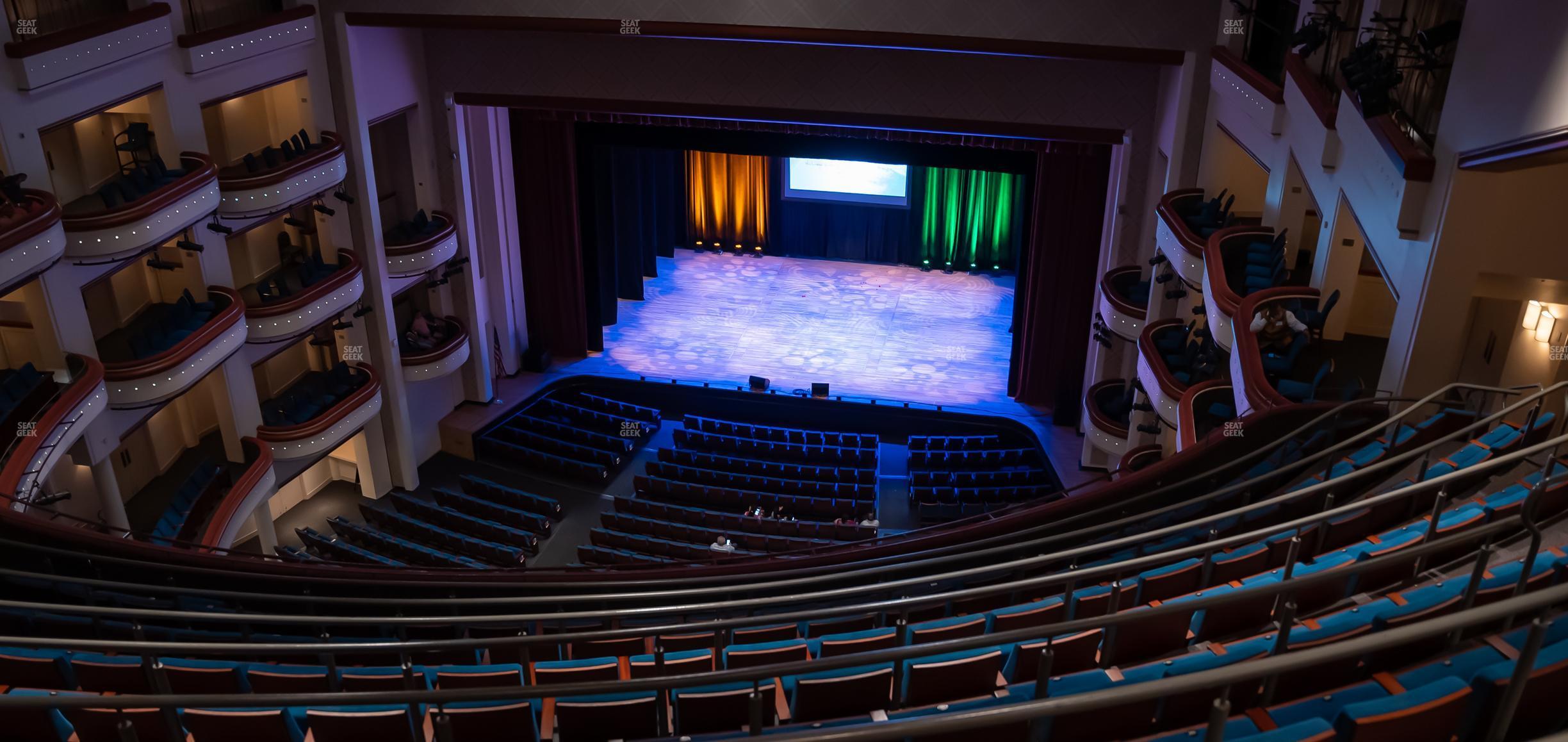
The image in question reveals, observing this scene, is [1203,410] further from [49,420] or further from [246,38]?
[246,38]

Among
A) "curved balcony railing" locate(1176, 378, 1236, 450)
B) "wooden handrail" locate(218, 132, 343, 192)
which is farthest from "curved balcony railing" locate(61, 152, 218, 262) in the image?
"curved balcony railing" locate(1176, 378, 1236, 450)

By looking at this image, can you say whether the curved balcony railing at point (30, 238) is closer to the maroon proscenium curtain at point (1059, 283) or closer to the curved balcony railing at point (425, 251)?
the curved balcony railing at point (425, 251)

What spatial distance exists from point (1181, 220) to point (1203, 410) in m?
3.32

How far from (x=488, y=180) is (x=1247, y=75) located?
1352 centimetres

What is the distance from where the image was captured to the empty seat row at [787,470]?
18.2m

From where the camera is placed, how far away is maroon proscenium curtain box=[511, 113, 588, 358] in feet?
69.5

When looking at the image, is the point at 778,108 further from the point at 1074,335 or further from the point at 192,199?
the point at 192,199

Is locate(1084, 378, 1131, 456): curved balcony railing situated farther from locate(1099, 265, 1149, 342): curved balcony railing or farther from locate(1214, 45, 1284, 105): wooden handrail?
locate(1214, 45, 1284, 105): wooden handrail

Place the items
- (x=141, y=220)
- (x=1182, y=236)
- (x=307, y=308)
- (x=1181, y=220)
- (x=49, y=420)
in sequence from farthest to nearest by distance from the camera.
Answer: (x=307, y=308) → (x=1181, y=220) → (x=1182, y=236) → (x=141, y=220) → (x=49, y=420)

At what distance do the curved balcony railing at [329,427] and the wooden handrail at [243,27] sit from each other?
5.31 m

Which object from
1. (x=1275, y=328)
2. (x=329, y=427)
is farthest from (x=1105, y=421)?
(x=329, y=427)

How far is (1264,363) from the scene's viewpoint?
976 centimetres

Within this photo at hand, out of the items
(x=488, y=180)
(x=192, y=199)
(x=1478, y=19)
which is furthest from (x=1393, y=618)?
(x=488, y=180)

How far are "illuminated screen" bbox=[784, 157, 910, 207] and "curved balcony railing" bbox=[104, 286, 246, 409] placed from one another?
50.7 feet
